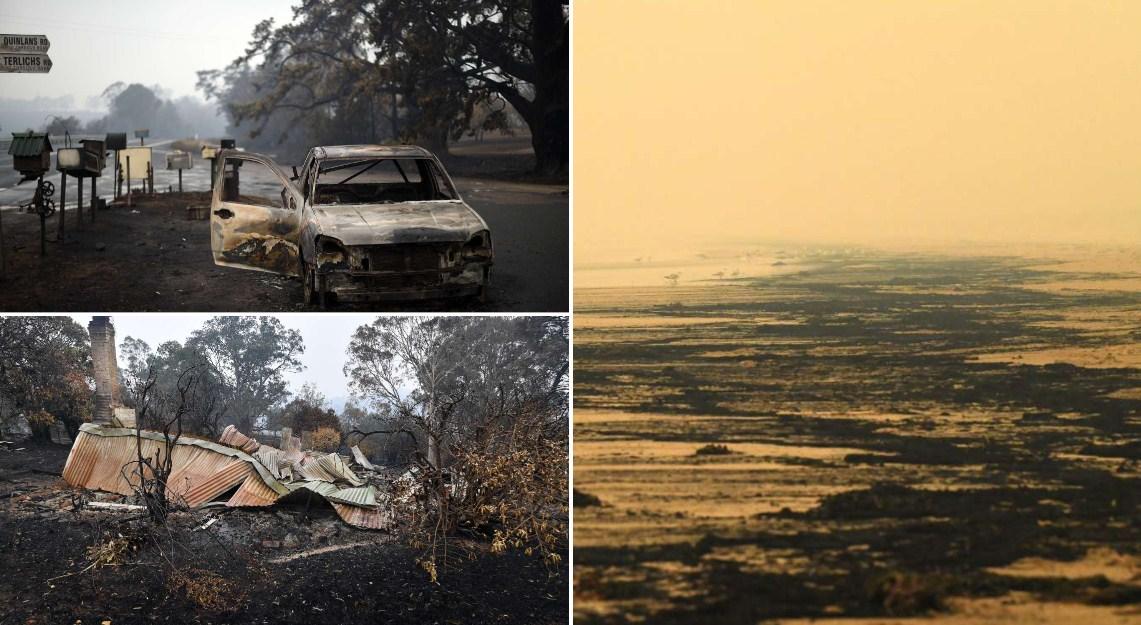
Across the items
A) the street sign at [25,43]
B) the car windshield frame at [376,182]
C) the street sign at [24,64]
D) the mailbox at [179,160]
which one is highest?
the street sign at [25,43]

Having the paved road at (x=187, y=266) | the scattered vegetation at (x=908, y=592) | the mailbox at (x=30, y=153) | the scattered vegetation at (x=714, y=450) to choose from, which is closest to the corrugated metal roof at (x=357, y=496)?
the paved road at (x=187, y=266)

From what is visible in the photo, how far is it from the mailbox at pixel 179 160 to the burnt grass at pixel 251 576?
5.43 feet

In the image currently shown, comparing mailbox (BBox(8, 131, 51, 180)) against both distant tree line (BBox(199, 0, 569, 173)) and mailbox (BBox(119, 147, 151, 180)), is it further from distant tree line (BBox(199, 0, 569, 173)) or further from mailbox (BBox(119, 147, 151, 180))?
distant tree line (BBox(199, 0, 569, 173))

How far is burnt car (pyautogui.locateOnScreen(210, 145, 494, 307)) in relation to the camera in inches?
144

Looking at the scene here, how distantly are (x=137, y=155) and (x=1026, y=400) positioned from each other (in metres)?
4.30

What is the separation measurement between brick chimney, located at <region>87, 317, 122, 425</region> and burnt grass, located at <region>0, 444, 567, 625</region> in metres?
0.46

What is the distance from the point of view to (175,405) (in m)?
3.99

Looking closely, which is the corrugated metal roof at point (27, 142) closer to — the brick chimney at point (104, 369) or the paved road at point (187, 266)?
the paved road at point (187, 266)

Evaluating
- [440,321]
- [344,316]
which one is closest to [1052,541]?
[440,321]

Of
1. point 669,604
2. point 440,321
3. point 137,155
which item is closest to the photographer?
point 669,604

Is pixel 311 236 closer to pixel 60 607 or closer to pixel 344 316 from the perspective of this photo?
pixel 344 316

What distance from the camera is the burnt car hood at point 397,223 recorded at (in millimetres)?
3648

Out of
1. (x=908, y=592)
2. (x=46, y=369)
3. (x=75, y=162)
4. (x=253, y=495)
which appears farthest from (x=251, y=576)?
(x=908, y=592)

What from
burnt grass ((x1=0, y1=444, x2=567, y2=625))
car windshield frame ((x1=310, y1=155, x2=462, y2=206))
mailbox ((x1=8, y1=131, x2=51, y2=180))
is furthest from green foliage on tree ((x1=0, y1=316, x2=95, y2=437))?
car windshield frame ((x1=310, y1=155, x2=462, y2=206))
